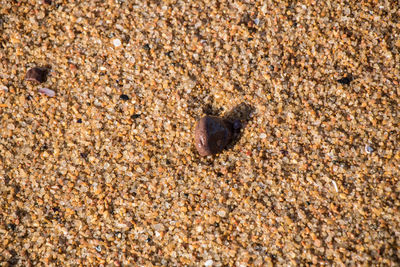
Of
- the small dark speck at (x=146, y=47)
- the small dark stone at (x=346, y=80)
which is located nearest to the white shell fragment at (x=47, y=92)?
the small dark speck at (x=146, y=47)

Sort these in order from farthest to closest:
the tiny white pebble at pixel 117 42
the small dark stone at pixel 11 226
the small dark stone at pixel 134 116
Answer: the tiny white pebble at pixel 117 42 < the small dark stone at pixel 134 116 < the small dark stone at pixel 11 226

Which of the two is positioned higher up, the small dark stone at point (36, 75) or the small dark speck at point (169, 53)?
the small dark speck at point (169, 53)

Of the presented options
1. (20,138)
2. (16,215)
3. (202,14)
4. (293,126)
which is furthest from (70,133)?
(293,126)

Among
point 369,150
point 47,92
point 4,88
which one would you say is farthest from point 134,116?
point 369,150

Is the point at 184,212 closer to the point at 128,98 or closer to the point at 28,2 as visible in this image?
the point at 128,98

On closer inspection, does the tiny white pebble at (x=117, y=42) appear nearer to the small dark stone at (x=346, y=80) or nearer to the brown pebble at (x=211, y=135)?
the brown pebble at (x=211, y=135)

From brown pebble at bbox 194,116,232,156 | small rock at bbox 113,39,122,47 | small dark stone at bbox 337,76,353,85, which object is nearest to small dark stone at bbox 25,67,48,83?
small rock at bbox 113,39,122,47

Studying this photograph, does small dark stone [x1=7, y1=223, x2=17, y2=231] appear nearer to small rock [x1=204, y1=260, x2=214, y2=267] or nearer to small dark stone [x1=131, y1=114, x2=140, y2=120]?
small dark stone [x1=131, y1=114, x2=140, y2=120]
